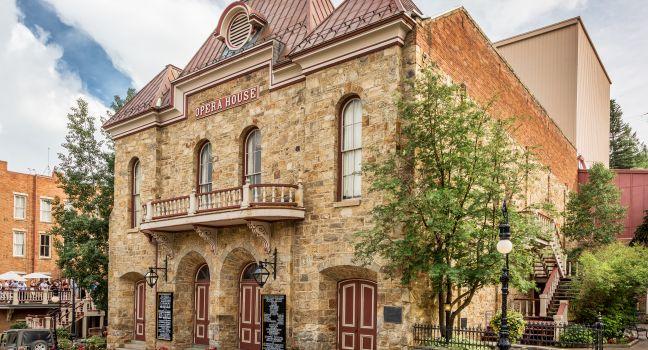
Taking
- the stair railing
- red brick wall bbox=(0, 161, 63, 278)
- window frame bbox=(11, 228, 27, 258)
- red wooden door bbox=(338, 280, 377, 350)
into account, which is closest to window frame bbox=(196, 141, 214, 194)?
red wooden door bbox=(338, 280, 377, 350)

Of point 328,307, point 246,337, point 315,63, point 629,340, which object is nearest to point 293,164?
point 315,63

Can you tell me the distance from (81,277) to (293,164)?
14.3 m

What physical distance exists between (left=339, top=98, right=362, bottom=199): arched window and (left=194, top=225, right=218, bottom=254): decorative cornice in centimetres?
524

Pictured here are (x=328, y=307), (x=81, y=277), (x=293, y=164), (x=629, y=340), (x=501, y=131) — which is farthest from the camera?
(x=81, y=277)

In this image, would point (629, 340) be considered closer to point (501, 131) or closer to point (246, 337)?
point (501, 131)

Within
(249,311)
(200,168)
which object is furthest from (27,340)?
(200,168)

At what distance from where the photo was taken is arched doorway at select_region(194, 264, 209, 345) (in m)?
19.7

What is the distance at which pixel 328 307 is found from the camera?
603 inches

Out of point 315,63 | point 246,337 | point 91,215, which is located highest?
point 315,63

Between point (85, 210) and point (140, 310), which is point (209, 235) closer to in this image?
point (140, 310)

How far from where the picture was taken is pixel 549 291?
18641 mm

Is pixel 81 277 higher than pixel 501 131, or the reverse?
pixel 501 131

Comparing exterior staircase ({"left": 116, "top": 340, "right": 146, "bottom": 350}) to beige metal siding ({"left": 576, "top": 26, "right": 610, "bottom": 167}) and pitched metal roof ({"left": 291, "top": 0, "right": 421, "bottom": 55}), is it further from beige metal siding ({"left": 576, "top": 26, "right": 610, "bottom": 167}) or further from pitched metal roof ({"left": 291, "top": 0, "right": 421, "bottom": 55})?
beige metal siding ({"left": 576, "top": 26, "right": 610, "bottom": 167})

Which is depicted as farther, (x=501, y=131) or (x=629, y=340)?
(x=629, y=340)
